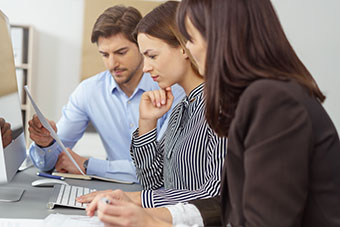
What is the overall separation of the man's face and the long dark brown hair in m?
1.74

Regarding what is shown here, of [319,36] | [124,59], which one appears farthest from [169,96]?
[319,36]

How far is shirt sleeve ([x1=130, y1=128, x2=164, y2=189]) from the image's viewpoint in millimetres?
1644

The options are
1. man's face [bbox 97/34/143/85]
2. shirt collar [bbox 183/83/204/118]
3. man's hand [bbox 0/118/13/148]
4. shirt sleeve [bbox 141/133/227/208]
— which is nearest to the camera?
Result: shirt sleeve [bbox 141/133/227/208]

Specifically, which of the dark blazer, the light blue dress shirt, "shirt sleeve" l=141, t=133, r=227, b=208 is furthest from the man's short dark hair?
the dark blazer

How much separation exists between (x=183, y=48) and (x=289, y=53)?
763 millimetres

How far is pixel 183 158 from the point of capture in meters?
1.38

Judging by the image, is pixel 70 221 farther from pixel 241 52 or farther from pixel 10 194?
pixel 241 52

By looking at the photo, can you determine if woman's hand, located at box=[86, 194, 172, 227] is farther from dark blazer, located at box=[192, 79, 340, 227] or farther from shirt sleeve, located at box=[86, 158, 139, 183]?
shirt sleeve, located at box=[86, 158, 139, 183]

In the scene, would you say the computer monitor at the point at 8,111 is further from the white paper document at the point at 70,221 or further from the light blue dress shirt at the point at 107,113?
the light blue dress shirt at the point at 107,113

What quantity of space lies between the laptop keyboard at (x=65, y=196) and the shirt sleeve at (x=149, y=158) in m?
0.30

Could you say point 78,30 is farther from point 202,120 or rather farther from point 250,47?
point 250,47

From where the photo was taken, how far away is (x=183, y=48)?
158 cm

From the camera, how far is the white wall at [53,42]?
3.82m

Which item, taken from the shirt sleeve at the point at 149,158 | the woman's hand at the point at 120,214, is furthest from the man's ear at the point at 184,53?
the woman's hand at the point at 120,214
